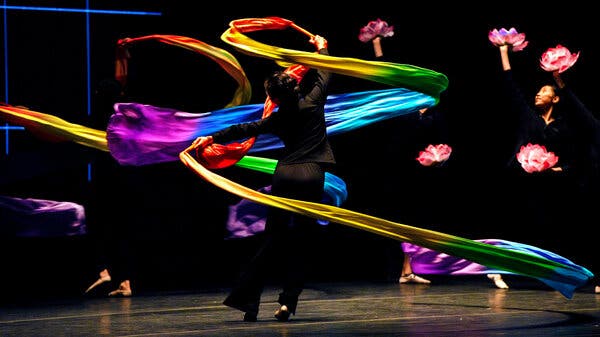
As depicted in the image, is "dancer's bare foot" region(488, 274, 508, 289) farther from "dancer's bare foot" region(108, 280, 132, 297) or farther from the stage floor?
"dancer's bare foot" region(108, 280, 132, 297)

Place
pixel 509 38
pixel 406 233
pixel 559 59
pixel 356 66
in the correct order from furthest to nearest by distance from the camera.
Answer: pixel 509 38 < pixel 559 59 < pixel 356 66 < pixel 406 233

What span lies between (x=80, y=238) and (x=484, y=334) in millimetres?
4044

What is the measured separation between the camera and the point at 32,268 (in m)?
8.34

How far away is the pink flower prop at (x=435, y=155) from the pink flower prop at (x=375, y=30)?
89cm

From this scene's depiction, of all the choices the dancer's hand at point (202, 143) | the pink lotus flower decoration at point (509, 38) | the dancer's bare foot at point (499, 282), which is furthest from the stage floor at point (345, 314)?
the pink lotus flower decoration at point (509, 38)

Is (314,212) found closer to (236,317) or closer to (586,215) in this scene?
(236,317)

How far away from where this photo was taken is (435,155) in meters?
8.00

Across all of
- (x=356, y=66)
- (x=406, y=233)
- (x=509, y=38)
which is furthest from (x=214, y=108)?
(x=406, y=233)

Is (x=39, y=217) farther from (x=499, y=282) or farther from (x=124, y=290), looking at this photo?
(x=499, y=282)

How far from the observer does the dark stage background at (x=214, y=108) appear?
812cm

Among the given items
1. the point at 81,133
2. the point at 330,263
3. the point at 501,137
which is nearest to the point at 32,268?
the point at 81,133

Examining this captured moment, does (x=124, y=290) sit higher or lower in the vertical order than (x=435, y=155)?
lower

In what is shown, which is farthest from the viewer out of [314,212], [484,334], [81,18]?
[81,18]

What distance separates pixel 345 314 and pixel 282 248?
2.04 ft
